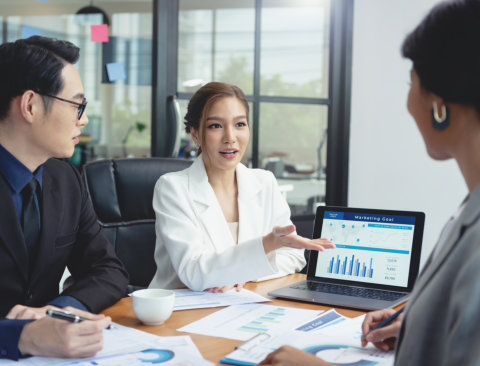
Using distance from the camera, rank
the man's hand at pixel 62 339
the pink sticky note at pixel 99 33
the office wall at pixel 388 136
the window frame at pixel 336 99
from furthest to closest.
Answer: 1. the office wall at pixel 388 136
2. the window frame at pixel 336 99
3. the pink sticky note at pixel 99 33
4. the man's hand at pixel 62 339

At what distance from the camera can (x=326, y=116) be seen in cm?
349

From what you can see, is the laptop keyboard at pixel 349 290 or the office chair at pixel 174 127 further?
the office chair at pixel 174 127

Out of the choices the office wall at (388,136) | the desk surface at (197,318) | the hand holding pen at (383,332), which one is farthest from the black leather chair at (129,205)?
the office wall at (388,136)

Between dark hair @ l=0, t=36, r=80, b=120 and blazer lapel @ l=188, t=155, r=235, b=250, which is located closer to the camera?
dark hair @ l=0, t=36, r=80, b=120

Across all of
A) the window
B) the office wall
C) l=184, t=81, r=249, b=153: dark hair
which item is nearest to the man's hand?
l=184, t=81, r=249, b=153: dark hair

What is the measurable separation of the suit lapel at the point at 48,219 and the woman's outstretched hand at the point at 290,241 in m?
0.62

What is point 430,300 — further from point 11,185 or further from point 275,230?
point 11,185

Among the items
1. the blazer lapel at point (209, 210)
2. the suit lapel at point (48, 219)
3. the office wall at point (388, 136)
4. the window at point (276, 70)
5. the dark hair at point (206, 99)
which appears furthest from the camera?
the office wall at point (388, 136)

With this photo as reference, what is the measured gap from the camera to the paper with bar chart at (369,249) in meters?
1.54

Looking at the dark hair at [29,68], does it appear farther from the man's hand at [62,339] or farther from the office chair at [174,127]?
the office chair at [174,127]

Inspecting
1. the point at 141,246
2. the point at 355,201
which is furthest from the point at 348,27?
the point at 141,246

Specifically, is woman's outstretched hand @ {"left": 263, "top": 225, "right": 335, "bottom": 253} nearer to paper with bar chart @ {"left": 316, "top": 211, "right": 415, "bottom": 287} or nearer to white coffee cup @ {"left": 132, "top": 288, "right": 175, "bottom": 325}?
paper with bar chart @ {"left": 316, "top": 211, "right": 415, "bottom": 287}

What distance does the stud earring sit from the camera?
776mm

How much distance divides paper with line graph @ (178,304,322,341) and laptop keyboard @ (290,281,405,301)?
0.17 meters
